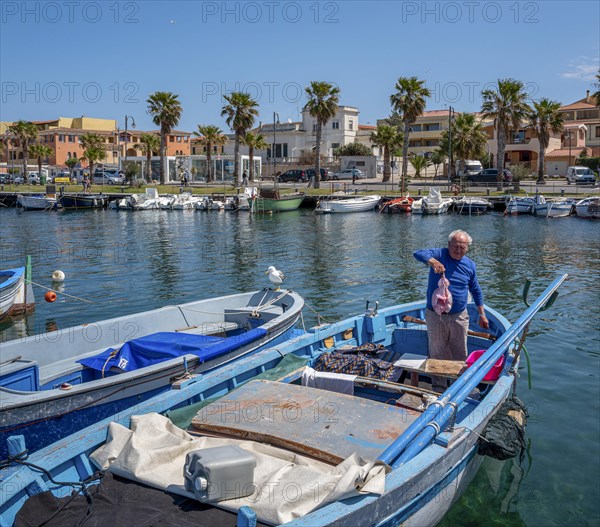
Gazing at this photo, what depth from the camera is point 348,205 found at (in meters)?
53.8

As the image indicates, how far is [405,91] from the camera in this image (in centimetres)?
6481

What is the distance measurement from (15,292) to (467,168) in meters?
64.7

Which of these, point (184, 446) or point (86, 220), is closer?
point (184, 446)

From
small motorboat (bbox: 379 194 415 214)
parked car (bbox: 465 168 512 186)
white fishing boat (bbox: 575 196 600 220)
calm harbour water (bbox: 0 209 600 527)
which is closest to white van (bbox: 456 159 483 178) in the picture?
parked car (bbox: 465 168 512 186)

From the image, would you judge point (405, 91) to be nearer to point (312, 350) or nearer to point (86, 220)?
point (86, 220)

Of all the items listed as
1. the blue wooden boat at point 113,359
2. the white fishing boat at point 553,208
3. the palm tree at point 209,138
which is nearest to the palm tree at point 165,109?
the palm tree at point 209,138

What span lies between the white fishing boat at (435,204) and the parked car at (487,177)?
11151mm

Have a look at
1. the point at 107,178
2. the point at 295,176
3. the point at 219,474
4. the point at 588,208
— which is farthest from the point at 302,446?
the point at 107,178

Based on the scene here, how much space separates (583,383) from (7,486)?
10179 millimetres

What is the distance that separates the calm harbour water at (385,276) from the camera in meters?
8.38

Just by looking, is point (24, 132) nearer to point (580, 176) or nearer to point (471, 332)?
point (580, 176)

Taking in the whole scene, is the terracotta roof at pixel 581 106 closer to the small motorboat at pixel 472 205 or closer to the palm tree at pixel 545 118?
the palm tree at pixel 545 118

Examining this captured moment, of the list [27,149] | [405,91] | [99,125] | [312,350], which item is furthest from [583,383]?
[99,125]

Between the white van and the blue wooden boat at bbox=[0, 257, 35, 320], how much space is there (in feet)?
185
